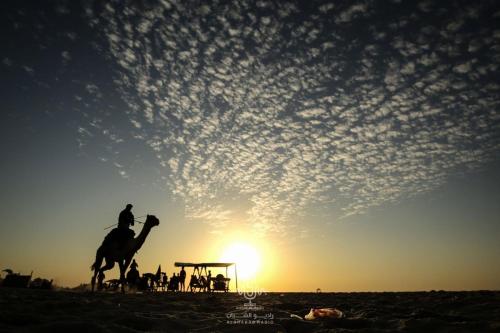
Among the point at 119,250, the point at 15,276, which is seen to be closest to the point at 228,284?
the point at 15,276

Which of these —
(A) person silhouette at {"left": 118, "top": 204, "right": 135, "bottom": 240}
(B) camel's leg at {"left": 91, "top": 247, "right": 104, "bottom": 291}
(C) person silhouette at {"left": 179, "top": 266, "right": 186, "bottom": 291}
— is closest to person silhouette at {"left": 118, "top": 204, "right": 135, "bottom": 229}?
(A) person silhouette at {"left": 118, "top": 204, "right": 135, "bottom": 240}

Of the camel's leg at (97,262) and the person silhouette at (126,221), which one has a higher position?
the person silhouette at (126,221)

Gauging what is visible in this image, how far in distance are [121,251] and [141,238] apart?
2.37 ft

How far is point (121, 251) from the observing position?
10.9 m

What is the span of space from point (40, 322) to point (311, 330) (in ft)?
9.73

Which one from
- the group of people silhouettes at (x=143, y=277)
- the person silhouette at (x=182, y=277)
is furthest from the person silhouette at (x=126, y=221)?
the person silhouette at (x=182, y=277)

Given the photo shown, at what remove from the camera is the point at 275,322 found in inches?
191

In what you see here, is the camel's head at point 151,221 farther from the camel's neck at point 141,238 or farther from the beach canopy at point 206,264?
the beach canopy at point 206,264

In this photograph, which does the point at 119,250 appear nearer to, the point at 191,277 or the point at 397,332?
the point at 397,332

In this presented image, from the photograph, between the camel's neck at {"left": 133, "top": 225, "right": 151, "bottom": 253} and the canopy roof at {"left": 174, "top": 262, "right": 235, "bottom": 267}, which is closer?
the camel's neck at {"left": 133, "top": 225, "right": 151, "bottom": 253}

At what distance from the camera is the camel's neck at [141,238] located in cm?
1115

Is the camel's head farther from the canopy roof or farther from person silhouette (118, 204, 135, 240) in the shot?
the canopy roof

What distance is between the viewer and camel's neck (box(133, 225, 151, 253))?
439 inches

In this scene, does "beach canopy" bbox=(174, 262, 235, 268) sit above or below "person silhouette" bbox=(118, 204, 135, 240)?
below
